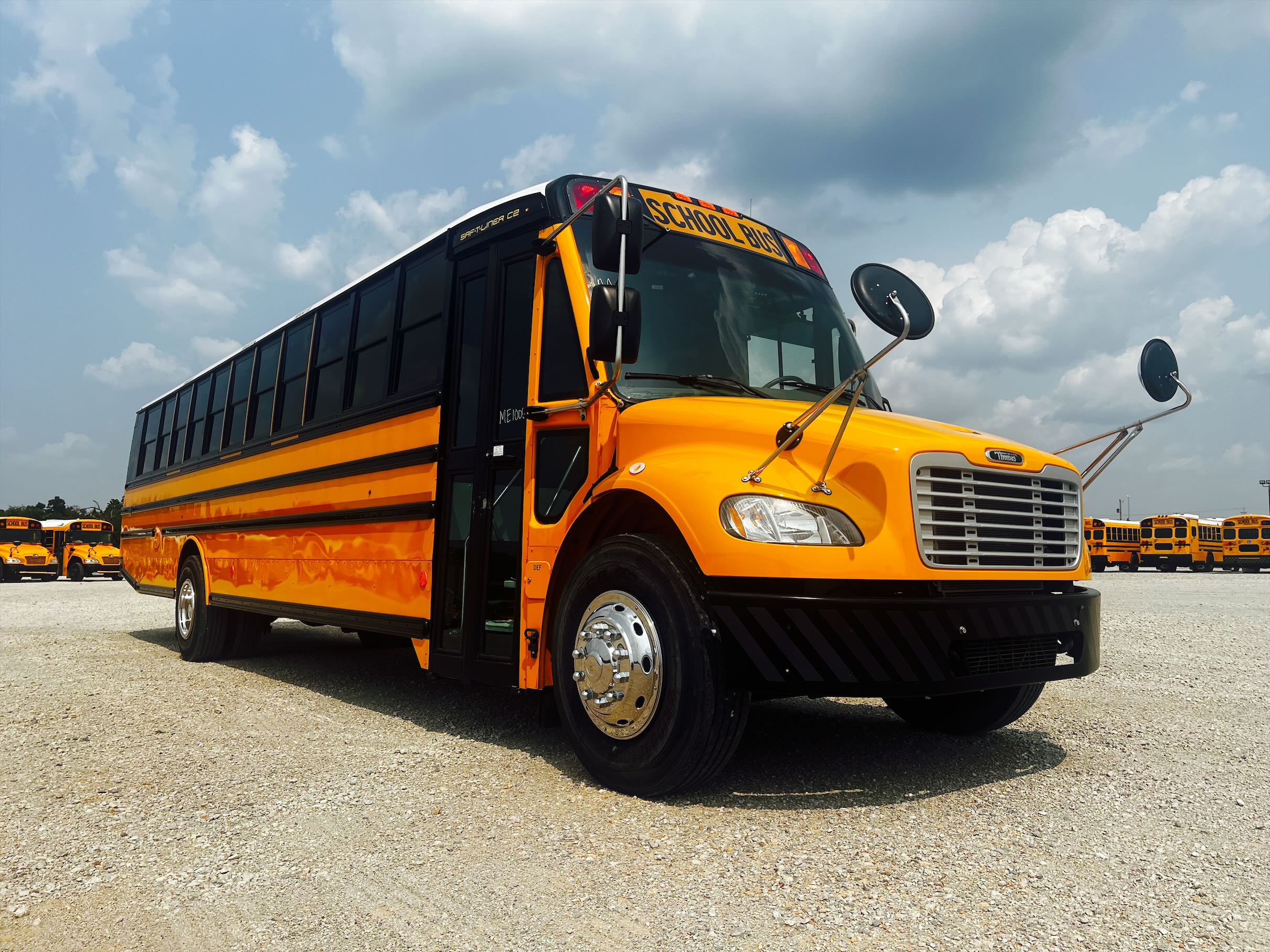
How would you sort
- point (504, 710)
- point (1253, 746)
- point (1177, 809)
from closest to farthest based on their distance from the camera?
point (1177, 809)
point (1253, 746)
point (504, 710)

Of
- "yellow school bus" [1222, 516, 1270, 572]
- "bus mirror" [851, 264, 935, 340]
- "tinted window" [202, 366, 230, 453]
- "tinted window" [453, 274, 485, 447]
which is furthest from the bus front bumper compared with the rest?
"yellow school bus" [1222, 516, 1270, 572]

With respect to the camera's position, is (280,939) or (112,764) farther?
(112,764)

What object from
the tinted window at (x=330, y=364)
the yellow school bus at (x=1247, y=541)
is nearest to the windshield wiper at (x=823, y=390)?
the tinted window at (x=330, y=364)

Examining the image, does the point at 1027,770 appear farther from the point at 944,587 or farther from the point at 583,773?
the point at 583,773

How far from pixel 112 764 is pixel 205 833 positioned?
144cm

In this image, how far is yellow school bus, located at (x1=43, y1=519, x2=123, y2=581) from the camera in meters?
36.4

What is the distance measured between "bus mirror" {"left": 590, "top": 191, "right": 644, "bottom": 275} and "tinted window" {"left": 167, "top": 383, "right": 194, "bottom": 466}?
805 cm

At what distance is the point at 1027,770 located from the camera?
14.3 feet

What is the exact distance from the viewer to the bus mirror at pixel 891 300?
11.5 ft

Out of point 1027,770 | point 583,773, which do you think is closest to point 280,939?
point 583,773

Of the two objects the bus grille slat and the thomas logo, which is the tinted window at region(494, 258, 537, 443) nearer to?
the bus grille slat

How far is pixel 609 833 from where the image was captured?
3.41 m

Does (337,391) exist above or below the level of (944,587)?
above

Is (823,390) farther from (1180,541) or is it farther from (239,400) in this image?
(1180,541)
